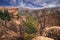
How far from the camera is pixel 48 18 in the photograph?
3613 millimetres

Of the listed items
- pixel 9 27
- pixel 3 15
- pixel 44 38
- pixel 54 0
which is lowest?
pixel 44 38

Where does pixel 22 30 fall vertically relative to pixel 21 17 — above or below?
below

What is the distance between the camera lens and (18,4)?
3.66 meters

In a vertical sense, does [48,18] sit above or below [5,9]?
below

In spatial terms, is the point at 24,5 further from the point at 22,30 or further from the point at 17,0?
the point at 22,30

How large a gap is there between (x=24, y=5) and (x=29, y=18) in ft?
1.01

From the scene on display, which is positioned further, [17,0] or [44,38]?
[17,0]

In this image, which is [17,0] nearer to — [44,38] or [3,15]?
[3,15]

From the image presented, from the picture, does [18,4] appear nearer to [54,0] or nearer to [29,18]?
[29,18]

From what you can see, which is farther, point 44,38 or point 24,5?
point 24,5

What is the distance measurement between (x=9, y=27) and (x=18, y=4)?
1.76 ft

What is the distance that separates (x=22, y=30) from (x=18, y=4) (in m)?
0.57

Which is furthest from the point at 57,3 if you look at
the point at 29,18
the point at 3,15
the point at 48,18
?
the point at 3,15

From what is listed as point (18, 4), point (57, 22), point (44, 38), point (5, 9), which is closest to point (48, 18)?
point (57, 22)
